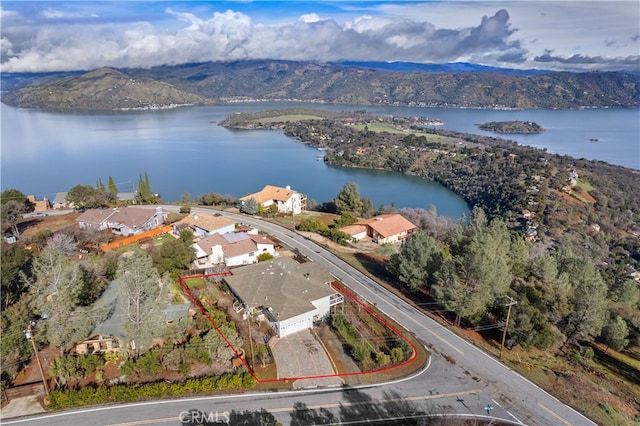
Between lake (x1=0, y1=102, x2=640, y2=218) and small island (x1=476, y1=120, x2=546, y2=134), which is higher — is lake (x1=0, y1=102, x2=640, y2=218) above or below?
below

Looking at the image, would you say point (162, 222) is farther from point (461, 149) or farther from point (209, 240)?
point (461, 149)

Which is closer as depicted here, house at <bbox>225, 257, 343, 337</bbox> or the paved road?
the paved road

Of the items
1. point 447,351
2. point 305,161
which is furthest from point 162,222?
point 305,161

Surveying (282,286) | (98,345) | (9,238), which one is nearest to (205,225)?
(282,286)

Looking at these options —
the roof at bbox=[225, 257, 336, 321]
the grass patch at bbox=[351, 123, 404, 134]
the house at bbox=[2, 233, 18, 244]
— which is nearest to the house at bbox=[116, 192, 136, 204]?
the house at bbox=[2, 233, 18, 244]

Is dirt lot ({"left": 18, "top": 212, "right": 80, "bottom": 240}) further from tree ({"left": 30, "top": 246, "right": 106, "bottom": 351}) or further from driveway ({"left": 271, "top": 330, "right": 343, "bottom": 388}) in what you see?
driveway ({"left": 271, "top": 330, "right": 343, "bottom": 388})

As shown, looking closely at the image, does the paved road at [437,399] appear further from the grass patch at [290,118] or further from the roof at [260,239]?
the grass patch at [290,118]

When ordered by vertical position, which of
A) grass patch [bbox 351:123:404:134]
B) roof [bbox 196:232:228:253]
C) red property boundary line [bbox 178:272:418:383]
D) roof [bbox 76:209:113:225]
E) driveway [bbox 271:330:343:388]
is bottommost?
driveway [bbox 271:330:343:388]
